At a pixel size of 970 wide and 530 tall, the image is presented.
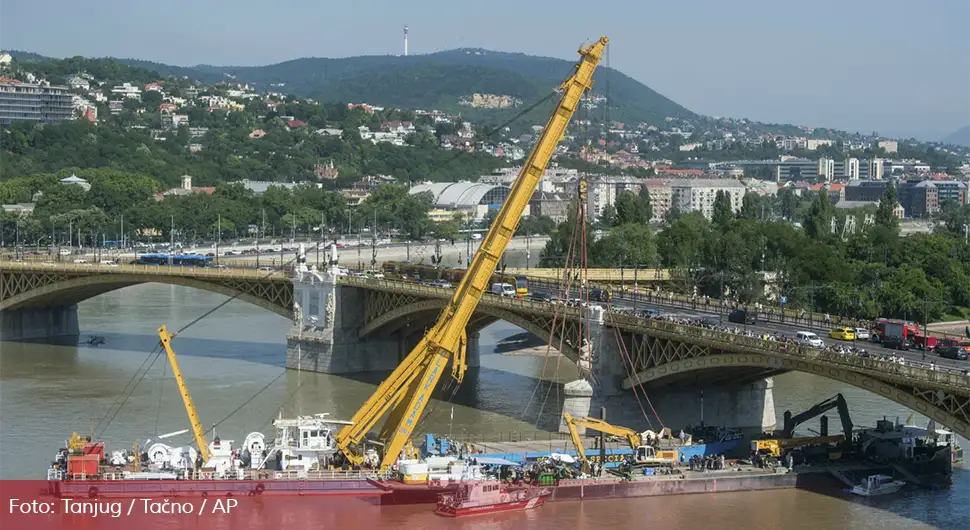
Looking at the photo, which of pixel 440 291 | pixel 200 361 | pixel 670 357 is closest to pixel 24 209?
pixel 200 361

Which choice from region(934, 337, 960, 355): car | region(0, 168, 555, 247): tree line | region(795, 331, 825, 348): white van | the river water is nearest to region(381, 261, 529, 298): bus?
the river water

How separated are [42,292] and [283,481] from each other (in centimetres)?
3912

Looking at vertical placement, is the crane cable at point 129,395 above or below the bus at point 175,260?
below

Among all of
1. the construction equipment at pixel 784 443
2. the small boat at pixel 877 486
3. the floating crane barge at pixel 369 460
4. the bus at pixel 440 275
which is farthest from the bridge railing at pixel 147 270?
the small boat at pixel 877 486

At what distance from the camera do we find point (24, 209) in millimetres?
147875

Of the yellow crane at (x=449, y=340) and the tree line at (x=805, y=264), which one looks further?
the tree line at (x=805, y=264)

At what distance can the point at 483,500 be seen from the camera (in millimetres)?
42344

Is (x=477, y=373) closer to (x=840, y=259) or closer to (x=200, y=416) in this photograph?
(x=200, y=416)

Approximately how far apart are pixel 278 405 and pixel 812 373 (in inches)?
878

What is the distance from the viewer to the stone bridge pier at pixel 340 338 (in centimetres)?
6938

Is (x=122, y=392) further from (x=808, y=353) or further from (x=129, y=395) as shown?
(x=808, y=353)

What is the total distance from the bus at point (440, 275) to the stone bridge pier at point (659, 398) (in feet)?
50.3

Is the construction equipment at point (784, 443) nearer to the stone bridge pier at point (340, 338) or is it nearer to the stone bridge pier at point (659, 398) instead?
the stone bridge pier at point (659, 398)

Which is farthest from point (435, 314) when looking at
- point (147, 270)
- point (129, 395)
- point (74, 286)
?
point (74, 286)
